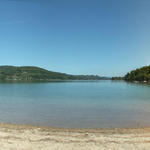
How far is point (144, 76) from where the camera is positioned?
11662cm

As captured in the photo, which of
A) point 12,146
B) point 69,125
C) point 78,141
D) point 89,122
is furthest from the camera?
point 89,122

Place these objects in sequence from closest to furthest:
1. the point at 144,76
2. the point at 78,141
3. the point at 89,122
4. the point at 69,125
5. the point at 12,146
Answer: the point at 12,146 < the point at 78,141 < the point at 69,125 < the point at 89,122 < the point at 144,76

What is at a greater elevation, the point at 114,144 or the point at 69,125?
the point at 114,144

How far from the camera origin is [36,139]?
742 centimetres

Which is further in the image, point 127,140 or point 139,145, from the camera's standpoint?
point 127,140

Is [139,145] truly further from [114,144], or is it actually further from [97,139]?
[97,139]

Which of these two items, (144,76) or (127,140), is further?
(144,76)

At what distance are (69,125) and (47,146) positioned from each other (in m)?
5.44

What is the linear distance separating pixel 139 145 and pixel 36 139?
4.77 m

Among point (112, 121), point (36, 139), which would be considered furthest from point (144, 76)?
point (36, 139)

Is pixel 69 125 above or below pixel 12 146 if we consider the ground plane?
below

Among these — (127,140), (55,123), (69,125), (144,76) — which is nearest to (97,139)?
(127,140)

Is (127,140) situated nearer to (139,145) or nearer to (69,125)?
(139,145)

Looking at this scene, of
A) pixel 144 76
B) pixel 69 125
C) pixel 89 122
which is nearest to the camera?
pixel 69 125
